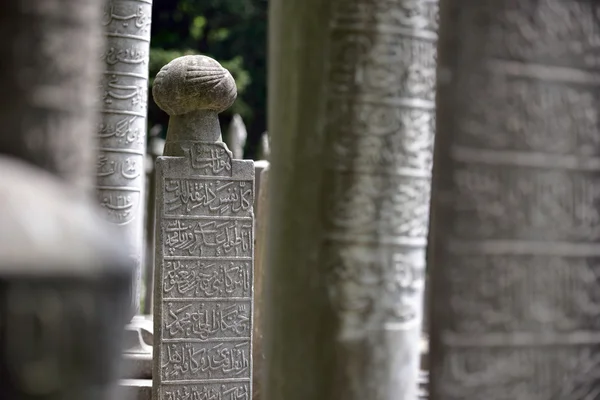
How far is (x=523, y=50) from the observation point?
118 inches

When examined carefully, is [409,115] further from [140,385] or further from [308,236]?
[140,385]

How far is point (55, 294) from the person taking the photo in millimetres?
1773

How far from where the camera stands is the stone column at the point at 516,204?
2.94 metres

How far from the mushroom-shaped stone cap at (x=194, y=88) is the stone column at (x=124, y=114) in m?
0.44

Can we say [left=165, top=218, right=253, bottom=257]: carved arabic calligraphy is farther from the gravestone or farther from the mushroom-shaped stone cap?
the mushroom-shaped stone cap

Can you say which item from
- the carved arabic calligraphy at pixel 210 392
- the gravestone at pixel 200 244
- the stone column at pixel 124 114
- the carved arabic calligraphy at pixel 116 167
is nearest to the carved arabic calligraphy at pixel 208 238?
the gravestone at pixel 200 244

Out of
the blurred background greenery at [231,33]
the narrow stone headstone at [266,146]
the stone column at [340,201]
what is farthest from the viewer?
the blurred background greenery at [231,33]

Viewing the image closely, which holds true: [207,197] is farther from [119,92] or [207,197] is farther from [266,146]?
[266,146]

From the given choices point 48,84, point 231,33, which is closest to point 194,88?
point 48,84

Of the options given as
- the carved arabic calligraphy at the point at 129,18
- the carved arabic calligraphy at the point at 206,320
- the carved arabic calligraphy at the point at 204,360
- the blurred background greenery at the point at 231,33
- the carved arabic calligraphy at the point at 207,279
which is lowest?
the carved arabic calligraphy at the point at 204,360

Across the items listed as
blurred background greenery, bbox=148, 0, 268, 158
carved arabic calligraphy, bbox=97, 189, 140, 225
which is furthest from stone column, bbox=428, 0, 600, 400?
blurred background greenery, bbox=148, 0, 268, 158

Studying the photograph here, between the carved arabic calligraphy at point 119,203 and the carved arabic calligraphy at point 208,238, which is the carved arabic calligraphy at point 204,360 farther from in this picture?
the carved arabic calligraphy at point 119,203

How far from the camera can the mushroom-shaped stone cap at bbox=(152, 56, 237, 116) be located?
337 inches

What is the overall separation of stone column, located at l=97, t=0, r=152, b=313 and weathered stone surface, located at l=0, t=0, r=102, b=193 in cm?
694
